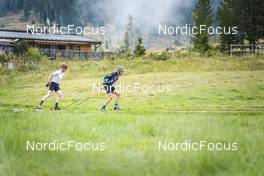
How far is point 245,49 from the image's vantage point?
547 inches

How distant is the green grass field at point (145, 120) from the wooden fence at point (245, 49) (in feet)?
1.23

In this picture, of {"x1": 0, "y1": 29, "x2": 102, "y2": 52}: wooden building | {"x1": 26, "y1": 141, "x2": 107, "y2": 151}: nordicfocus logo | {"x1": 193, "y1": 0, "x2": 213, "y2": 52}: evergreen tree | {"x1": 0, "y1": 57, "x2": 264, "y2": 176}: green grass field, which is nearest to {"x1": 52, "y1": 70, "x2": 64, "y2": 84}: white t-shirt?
{"x1": 0, "y1": 57, "x2": 264, "y2": 176}: green grass field

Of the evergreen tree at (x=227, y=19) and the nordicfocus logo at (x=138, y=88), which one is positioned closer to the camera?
the evergreen tree at (x=227, y=19)

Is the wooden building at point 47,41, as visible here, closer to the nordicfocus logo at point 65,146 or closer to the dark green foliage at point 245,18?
the dark green foliage at point 245,18

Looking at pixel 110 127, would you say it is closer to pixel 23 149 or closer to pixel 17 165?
pixel 23 149

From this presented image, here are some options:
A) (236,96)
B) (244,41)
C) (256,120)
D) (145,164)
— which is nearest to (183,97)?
(236,96)

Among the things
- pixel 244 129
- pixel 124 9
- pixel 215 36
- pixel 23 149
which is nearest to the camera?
pixel 23 149

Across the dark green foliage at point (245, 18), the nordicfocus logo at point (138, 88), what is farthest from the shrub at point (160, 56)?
the dark green foliage at point (245, 18)

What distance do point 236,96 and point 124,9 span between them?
5.71m

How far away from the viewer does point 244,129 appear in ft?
28.1

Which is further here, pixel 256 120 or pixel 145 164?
pixel 256 120

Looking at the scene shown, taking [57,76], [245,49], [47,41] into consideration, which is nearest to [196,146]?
[57,76]

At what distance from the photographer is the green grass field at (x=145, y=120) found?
246 inches

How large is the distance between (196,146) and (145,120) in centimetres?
304
